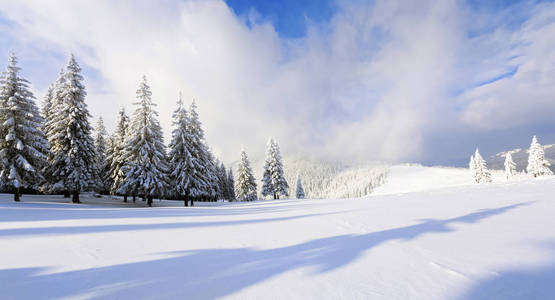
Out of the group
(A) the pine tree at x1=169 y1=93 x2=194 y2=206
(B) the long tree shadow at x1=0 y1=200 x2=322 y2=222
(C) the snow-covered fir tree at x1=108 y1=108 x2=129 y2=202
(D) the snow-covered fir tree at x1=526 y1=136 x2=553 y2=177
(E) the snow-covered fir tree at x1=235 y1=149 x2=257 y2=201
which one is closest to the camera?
(B) the long tree shadow at x1=0 y1=200 x2=322 y2=222

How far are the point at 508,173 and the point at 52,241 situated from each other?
268 feet

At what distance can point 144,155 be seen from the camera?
25016mm

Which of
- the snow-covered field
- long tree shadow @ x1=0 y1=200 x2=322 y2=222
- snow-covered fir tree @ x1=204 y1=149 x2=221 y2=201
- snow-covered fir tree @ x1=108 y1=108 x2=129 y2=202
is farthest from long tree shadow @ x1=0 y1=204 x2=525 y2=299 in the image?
snow-covered fir tree @ x1=108 y1=108 x2=129 y2=202

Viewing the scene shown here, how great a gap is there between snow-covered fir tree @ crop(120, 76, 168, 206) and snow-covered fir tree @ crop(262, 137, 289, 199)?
21118 mm

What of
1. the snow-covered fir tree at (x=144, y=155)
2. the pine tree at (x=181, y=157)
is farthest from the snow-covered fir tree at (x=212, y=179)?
the snow-covered fir tree at (x=144, y=155)

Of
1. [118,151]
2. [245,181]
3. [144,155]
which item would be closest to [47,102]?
[118,151]

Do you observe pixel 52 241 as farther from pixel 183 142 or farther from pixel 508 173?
pixel 508 173

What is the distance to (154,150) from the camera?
25.8 metres

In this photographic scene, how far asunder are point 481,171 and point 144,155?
219ft

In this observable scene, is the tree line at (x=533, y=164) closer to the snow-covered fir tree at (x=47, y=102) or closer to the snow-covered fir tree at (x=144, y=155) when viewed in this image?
the snow-covered fir tree at (x=144, y=155)

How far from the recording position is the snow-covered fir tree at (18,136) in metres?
19.0

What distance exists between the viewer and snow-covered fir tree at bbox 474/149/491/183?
51.3 metres

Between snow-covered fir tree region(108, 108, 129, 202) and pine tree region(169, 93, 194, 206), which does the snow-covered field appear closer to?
pine tree region(169, 93, 194, 206)

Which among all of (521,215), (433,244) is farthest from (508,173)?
(433,244)
